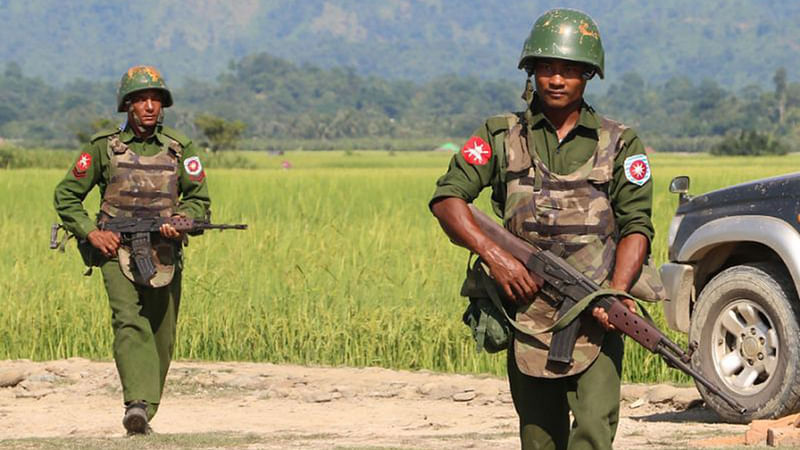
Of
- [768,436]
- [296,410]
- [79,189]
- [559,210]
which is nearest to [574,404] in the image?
[559,210]

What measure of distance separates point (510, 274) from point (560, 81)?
613mm

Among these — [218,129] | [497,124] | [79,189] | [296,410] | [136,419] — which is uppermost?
[218,129]

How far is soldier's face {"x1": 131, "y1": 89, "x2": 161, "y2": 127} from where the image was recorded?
27.2 feet

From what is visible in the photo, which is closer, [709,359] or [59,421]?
[709,359]

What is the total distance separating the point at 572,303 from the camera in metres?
5.30

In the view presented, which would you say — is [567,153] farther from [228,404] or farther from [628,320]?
[228,404]

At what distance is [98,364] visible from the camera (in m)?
11.5

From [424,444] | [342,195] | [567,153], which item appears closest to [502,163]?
[567,153]

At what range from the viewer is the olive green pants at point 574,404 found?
17.3 feet

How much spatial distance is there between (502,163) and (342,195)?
24.1 meters

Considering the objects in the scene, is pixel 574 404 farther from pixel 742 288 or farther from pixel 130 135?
pixel 130 135

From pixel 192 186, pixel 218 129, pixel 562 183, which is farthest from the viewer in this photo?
pixel 218 129

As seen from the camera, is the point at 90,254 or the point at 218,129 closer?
the point at 90,254

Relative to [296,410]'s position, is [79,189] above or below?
above
